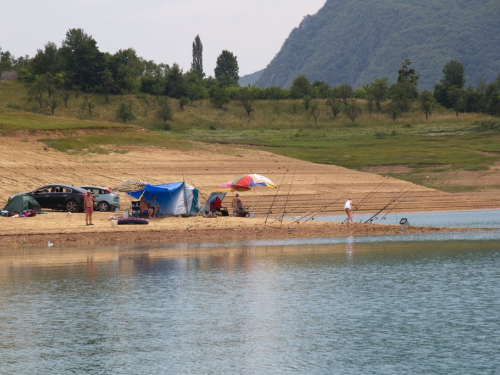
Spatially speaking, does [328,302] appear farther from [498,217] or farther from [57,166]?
[57,166]

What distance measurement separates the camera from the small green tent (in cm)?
3778

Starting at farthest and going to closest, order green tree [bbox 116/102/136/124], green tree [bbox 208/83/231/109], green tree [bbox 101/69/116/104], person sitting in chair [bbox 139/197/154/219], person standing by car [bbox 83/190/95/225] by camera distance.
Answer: green tree [bbox 208/83/231/109], green tree [bbox 101/69/116/104], green tree [bbox 116/102/136/124], person sitting in chair [bbox 139/197/154/219], person standing by car [bbox 83/190/95/225]

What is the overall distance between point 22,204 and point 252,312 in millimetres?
22146

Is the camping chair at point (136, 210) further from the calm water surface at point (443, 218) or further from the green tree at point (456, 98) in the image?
the green tree at point (456, 98)

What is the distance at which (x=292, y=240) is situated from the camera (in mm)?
34469

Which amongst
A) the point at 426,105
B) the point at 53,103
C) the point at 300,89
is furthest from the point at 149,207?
the point at 300,89

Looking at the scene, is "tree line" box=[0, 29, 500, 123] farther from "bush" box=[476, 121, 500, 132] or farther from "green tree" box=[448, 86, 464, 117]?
"bush" box=[476, 121, 500, 132]

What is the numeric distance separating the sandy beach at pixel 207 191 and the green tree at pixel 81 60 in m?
42.5

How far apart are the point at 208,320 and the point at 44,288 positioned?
22.5 ft

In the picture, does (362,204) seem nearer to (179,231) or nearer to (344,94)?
(179,231)

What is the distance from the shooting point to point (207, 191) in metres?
48.1

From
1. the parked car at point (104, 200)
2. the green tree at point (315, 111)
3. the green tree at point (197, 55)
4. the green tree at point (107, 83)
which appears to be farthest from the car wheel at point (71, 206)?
the green tree at point (197, 55)

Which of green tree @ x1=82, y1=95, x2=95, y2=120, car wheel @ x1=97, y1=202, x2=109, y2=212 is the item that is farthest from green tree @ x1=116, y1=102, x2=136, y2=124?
car wheel @ x1=97, y1=202, x2=109, y2=212

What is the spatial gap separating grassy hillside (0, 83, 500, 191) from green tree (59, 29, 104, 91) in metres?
4.38
